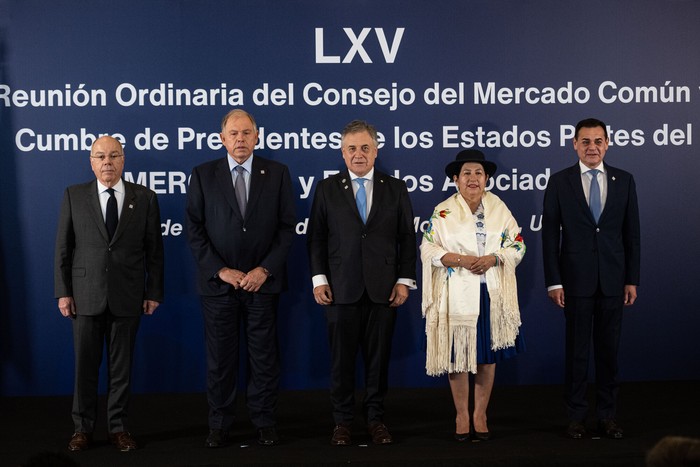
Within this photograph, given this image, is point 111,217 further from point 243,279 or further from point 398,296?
point 398,296

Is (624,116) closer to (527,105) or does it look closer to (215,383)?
(527,105)

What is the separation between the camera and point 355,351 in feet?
14.7

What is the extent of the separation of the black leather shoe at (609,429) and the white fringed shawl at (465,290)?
0.67 meters

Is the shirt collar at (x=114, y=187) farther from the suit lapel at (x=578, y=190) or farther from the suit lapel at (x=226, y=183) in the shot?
the suit lapel at (x=578, y=190)

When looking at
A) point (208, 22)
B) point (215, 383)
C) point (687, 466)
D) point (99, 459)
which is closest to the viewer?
point (687, 466)

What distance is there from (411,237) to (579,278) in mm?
910

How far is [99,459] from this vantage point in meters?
4.11

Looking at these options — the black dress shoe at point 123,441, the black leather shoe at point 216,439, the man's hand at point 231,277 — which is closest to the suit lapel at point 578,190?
the man's hand at point 231,277

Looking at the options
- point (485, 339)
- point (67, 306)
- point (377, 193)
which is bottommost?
point (485, 339)

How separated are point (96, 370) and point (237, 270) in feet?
2.94

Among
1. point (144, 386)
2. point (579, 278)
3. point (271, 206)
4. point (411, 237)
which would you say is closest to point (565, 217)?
point (579, 278)

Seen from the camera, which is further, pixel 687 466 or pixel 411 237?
pixel 411 237

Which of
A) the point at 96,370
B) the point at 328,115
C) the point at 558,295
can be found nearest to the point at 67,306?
the point at 96,370

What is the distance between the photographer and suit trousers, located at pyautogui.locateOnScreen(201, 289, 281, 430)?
4.39 metres
